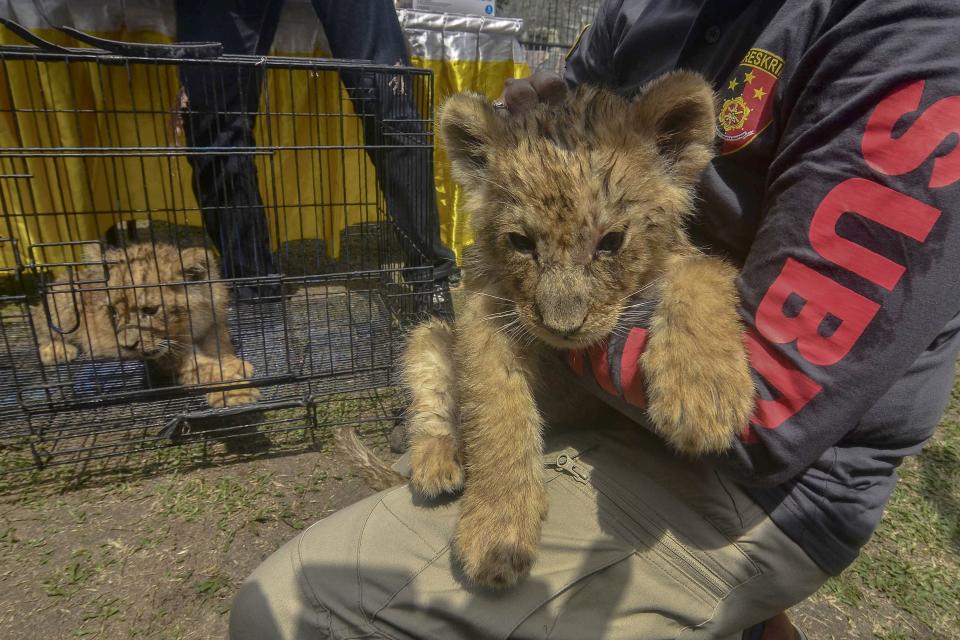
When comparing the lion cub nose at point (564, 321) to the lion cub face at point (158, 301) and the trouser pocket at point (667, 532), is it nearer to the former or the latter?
the trouser pocket at point (667, 532)

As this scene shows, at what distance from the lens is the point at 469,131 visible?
2.32 metres

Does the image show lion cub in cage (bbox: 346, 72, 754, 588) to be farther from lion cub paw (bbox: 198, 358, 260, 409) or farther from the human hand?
lion cub paw (bbox: 198, 358, 260, 409)

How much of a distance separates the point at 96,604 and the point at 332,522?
69.8 inches

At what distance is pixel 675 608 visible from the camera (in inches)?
74.5

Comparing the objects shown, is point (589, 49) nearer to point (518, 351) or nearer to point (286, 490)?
point (518, 351)

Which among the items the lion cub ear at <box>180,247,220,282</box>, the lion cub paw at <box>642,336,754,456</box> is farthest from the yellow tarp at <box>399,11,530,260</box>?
the lion cub paw at <box>642,336,754,456</box>

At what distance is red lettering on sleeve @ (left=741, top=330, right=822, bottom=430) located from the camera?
5.13ft

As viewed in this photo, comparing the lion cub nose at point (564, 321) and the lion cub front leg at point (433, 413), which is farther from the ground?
the lion cub nose at point (564, 321)

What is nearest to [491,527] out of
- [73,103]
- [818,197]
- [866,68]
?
[818,197]

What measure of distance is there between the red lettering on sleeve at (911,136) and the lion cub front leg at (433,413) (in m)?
1.69

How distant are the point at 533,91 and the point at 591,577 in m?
2.02

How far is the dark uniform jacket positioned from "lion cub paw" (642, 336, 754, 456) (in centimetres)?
5

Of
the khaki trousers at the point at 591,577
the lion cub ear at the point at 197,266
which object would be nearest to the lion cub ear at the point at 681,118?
the khaki trousers at the point at 591,577

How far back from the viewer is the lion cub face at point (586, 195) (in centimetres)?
199
